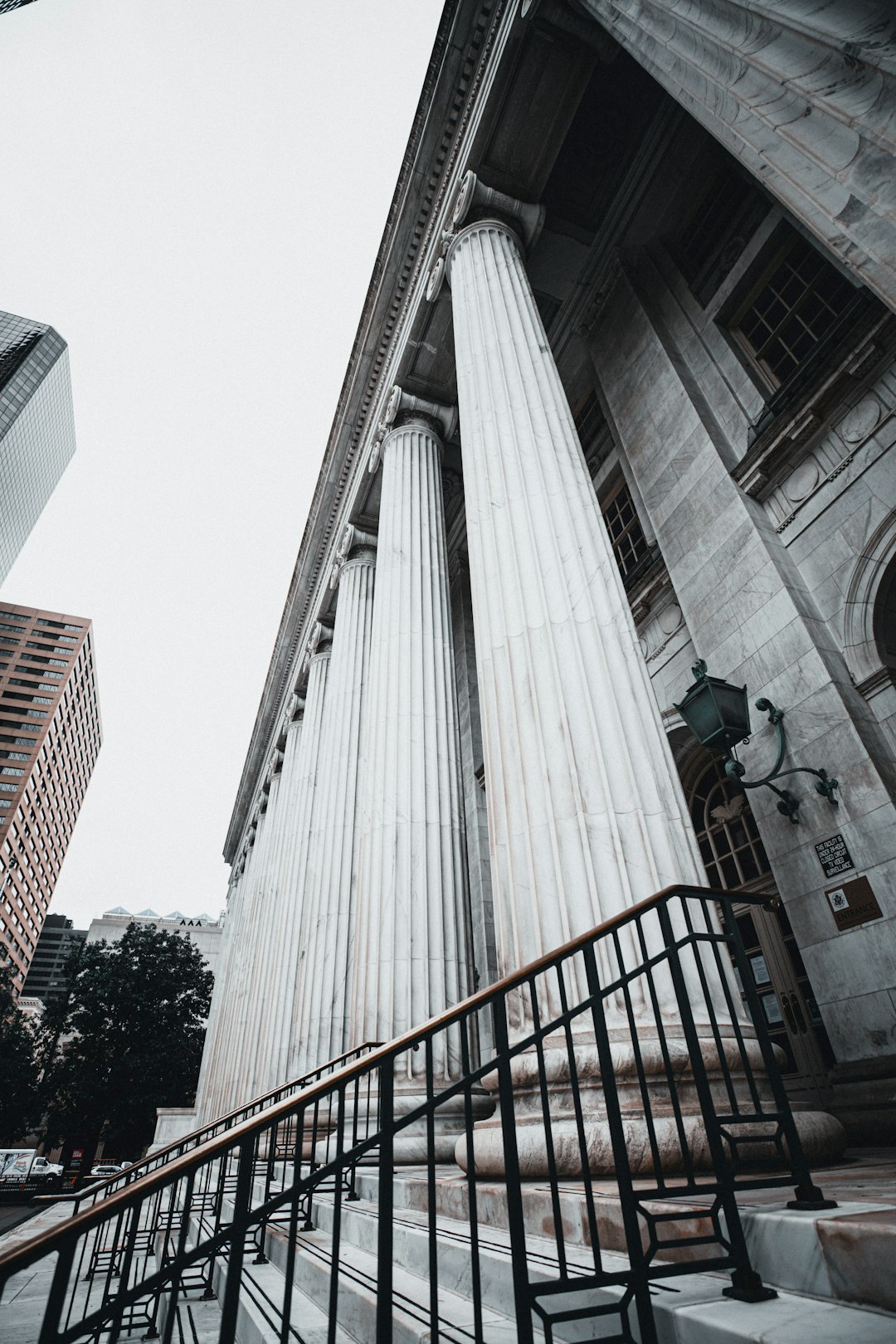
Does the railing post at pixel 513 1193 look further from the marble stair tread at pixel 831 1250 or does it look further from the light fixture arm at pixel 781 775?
the light fixture arm at pixel 781 775

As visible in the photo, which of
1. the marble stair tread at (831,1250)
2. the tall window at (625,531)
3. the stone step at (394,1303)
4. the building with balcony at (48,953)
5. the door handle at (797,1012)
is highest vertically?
the building with balcony at (48,953)

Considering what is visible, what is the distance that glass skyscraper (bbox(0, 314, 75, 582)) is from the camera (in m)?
95.6

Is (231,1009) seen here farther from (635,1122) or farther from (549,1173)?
(549,1173)

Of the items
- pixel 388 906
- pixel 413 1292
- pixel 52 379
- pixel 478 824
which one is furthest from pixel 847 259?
pixel 52 379

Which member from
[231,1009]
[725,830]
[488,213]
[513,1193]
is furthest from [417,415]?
[231,1009]

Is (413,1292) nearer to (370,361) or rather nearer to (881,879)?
(881,879)

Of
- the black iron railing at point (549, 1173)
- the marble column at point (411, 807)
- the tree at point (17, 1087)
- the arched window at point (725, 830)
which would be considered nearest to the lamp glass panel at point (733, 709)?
the arched window at point (725, 830)

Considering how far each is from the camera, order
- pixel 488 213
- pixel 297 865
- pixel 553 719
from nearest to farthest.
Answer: pixel 553 719 → pixel 488 213 → pixel 297 865

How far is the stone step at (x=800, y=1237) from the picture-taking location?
2.03 m

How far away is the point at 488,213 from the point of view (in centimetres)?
1038

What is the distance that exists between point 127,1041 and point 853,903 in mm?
42574

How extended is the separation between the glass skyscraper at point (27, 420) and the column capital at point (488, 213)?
4186 inches

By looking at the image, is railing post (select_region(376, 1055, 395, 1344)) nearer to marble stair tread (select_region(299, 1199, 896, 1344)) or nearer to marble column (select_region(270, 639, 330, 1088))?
marble stair tread (select_region(299, 1199, 896, 1344))

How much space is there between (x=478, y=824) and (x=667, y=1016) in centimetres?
1012
